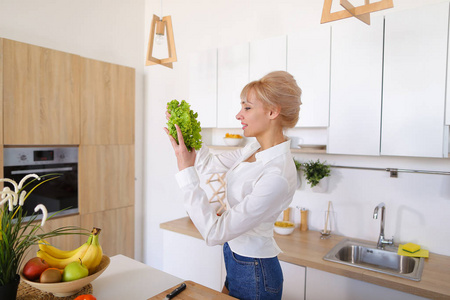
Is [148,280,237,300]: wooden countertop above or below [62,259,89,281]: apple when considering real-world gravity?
below

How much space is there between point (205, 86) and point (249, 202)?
174 cm

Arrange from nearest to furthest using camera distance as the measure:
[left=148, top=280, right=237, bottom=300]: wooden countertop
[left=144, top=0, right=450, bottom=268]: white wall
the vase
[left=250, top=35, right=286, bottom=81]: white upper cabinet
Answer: the vase → [left=148, top=280, right=237, bottom=300]: wooden countertop → [left=144, top=0, right=450, bottom=268]: white wall → [left=250, top=35, right=286, bottom=81]: white upper cabinet

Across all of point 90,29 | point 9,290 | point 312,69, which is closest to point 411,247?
point 312,69

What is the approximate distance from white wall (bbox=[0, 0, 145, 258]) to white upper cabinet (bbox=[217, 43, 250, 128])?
1.32 m

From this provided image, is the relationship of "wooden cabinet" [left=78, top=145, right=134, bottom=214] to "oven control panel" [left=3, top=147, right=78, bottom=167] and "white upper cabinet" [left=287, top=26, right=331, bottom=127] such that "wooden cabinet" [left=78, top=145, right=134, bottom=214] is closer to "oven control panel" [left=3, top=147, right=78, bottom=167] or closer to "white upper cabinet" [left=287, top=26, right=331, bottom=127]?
"oven control panel" [left=3, top=147, right=78, bottom=167]

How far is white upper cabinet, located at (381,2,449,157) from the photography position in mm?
1818

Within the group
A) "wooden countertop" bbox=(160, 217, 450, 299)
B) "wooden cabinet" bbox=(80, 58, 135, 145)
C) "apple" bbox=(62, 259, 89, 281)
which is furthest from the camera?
"wooden cabinet" bbox=(80, 58, 135, 145)

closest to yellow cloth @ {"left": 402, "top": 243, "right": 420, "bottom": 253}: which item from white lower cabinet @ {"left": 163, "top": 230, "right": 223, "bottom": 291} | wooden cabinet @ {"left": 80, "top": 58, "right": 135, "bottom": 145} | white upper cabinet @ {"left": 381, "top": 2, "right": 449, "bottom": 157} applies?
white upper cabinet @ {"left": 381, "top": 2, "right": 449, "bottom": 157}

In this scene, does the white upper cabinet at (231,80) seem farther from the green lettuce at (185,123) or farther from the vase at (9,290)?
the vase at (9,290)

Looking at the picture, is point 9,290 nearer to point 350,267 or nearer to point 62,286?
point 62,286

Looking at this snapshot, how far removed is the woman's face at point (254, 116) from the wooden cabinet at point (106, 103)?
1.89 meters

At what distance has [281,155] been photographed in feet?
4.71

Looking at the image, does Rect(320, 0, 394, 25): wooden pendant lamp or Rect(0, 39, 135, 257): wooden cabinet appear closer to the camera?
Rect(320, 0, 394, 25): wooden pendant lamp

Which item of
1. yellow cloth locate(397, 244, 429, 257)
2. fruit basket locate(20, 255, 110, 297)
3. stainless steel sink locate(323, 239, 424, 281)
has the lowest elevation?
stainless steel sink locate(323, 239, 424, 281)
